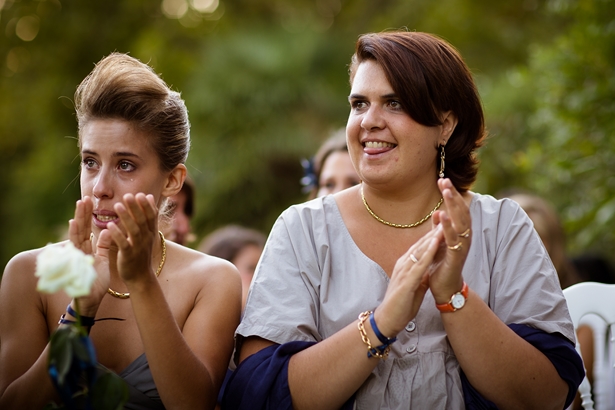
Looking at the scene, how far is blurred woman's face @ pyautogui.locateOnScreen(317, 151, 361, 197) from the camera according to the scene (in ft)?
13.4

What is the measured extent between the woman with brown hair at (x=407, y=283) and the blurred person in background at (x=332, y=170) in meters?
1.14

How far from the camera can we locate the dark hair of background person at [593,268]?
5301 mm

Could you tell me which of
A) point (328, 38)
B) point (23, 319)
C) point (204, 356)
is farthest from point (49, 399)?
point (328, 38)

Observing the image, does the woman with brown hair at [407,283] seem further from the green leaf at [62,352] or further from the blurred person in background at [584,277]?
the green leaf at [62,352]

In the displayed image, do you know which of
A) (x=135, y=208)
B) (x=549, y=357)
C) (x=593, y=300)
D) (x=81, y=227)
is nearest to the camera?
(x=135, y=208)

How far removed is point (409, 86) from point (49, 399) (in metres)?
1.72

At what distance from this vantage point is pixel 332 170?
4.15 meters

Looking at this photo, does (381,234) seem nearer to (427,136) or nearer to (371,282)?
(371,282)

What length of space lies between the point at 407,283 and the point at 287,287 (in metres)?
0.55

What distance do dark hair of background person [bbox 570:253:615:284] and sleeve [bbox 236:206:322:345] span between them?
3325 mm

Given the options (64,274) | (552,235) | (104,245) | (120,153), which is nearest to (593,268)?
(552,235)

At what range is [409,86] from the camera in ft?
8.64

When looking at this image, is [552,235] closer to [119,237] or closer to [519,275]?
[519,275]

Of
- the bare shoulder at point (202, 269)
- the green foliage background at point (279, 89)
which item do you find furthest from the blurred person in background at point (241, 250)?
the bare shoulder at point (202, 269)
